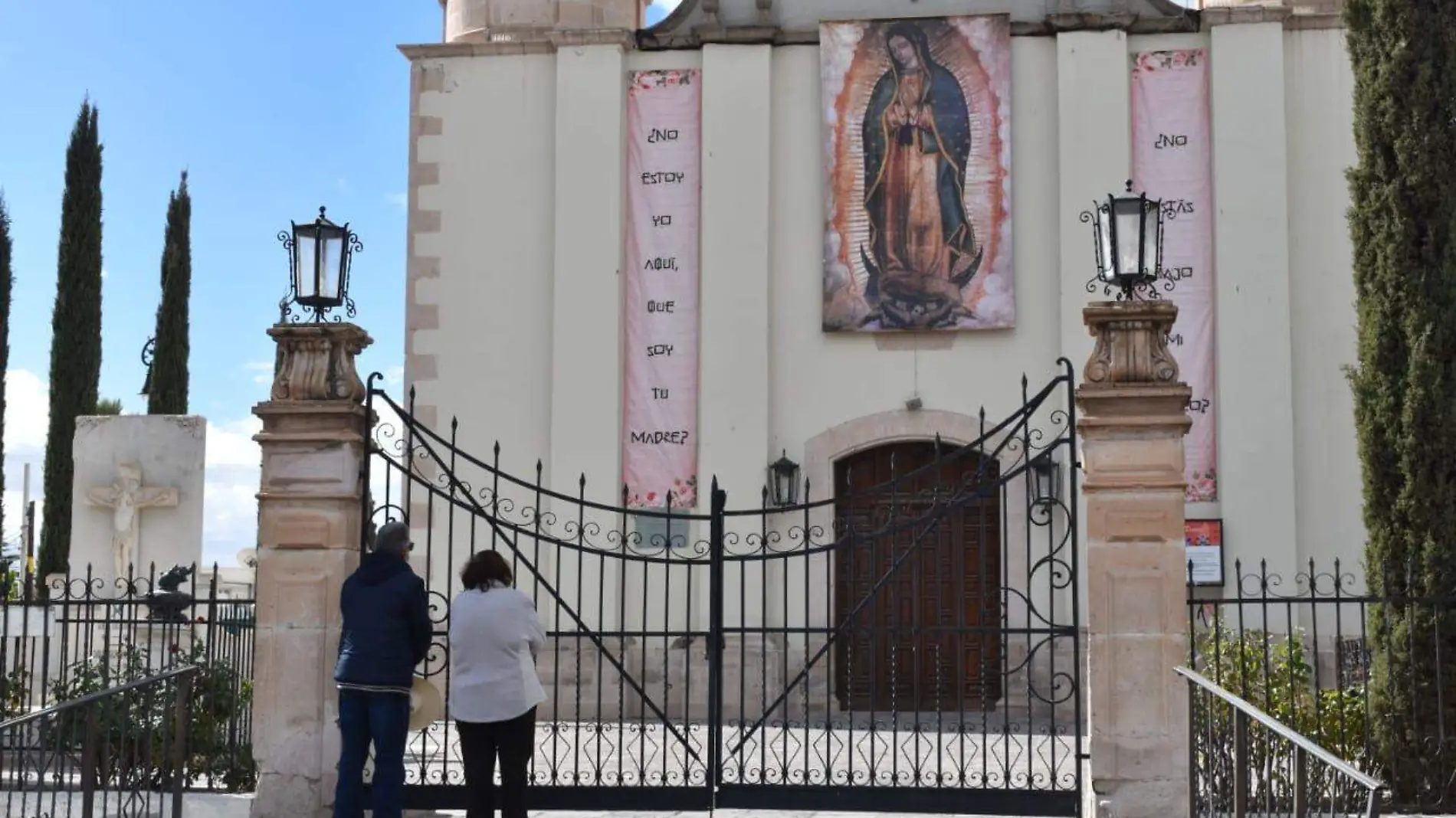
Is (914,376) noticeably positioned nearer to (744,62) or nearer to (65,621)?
(744,62)

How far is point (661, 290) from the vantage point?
1659 cm

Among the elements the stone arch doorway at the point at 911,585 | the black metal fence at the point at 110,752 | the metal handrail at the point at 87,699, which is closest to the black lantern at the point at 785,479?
the stone arch doorway at the point at 911,585

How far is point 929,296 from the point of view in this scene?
16.3 meters

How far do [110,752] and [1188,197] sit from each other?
10.9 meters

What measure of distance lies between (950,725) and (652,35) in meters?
7.34

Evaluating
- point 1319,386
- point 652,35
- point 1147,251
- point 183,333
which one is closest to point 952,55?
point 652,35

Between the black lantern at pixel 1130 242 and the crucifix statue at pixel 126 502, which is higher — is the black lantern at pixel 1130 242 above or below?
above

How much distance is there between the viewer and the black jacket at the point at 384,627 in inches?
323

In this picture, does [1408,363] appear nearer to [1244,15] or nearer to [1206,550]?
[1206,550]

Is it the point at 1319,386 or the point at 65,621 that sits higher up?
the point at 1319,386

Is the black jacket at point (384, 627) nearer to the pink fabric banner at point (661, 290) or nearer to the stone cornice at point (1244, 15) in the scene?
the pink fabric banner at point (661, 290)

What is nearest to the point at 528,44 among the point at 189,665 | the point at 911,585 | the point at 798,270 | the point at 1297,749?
the point at 798,270

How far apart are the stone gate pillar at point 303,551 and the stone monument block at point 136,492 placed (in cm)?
765

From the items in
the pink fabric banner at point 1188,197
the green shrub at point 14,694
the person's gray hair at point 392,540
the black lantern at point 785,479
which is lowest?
the green shrub at point 14,694
